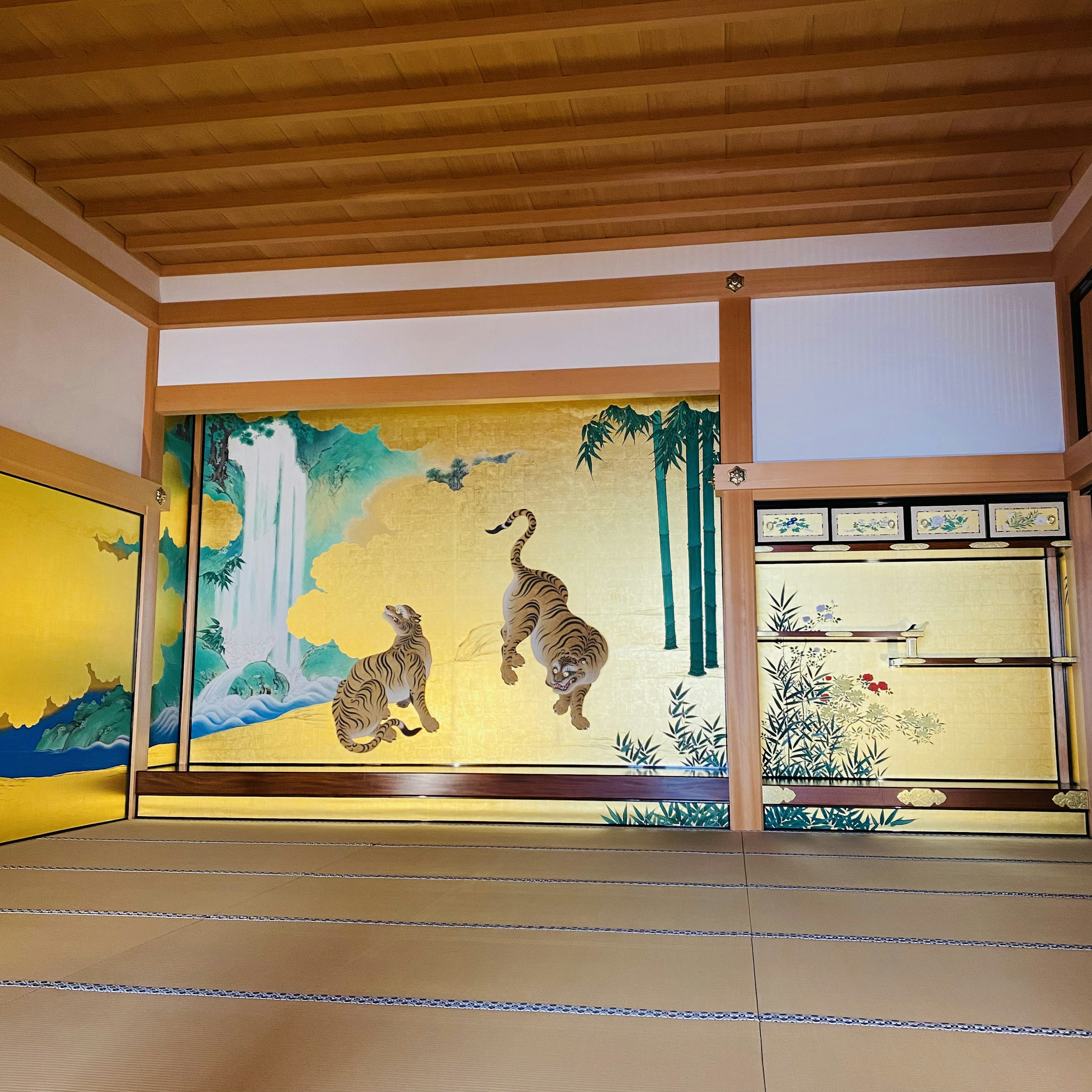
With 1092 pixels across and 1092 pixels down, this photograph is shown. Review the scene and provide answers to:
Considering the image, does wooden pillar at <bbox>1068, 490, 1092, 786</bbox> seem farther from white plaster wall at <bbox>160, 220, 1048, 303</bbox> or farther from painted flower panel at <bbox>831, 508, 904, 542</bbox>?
white plaster wall at <bbox>160, 220, 1048, 303</bbox>

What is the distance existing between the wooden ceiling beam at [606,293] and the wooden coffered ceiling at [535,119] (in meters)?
0.21

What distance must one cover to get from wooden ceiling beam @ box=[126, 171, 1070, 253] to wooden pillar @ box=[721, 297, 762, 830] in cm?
54

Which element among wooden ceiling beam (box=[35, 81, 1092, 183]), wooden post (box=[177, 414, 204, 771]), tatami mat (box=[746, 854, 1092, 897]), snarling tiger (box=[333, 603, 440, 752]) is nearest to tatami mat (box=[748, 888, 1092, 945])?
tatami mat (box=[746, 854, 1092, 897])

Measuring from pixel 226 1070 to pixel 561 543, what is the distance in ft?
12.9

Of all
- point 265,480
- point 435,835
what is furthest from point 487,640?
point 265,480

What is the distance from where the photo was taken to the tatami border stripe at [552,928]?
279 cm

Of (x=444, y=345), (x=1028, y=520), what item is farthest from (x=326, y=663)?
(x=1028, y=520)

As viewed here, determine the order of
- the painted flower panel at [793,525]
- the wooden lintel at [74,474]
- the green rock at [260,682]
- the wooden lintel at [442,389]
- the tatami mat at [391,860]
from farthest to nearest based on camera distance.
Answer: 1. the green rock at [260,682]
2. the wooden lintel at [442,389]
3. the painted flower panel at [793,525]
4. the wooden lintel at [74,474]
5. the tatami mat at [391,860]

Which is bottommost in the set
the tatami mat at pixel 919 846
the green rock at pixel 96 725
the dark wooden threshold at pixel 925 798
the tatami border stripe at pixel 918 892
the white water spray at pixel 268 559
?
the tatami mat at pixel 919 846

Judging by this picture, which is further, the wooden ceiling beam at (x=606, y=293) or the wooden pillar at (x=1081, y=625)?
the wooden ceiling beam at (x=606, y=293)

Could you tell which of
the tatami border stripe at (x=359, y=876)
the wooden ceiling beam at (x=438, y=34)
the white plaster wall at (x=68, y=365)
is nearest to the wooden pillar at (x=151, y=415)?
the white plaster wall at (x=68, y=365)

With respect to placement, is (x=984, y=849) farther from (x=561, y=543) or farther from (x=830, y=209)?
(x=830, y=209)

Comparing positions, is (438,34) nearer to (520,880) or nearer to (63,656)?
(520,880)

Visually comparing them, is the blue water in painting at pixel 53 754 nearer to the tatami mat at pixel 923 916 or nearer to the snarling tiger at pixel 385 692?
the snarling tiger at pixel 385 692
